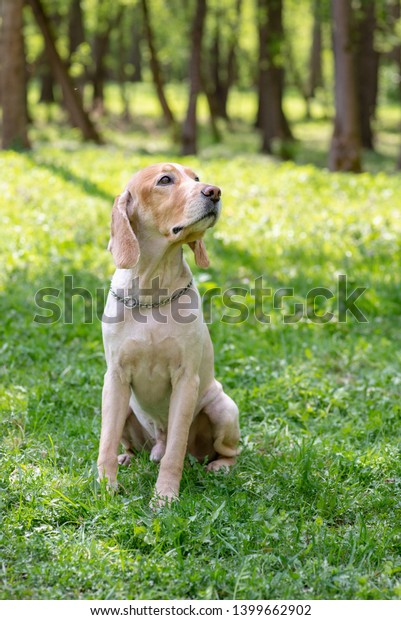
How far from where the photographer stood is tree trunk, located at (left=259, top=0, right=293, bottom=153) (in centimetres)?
2004

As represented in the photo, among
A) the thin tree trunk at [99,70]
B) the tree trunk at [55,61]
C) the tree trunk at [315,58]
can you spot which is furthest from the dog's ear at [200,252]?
the tree trunk at [315,58]

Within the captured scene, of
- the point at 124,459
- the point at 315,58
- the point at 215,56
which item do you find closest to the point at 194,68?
the point at 215,56

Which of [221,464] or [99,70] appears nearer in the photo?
[221,464]

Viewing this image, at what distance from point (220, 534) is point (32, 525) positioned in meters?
0.94

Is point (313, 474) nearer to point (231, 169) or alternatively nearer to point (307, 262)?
point (307, 262)

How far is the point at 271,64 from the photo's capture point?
67.8 feet

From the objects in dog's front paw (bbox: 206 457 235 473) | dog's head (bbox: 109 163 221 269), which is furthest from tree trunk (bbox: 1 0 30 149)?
dog's front paw (bbox: 206 457 235 473)

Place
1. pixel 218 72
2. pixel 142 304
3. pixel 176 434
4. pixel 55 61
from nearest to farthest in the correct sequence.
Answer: pixel 176 434
pixel 142 304
pixel 55 61
pixel 218 72

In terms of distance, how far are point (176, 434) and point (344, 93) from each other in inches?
483

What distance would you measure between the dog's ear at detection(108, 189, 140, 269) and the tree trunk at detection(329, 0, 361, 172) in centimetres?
1181

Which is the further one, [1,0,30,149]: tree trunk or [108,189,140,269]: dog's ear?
[1,0,30,149]: tree trunk

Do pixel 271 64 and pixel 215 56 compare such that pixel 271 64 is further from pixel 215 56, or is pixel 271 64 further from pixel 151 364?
pixel 151 364

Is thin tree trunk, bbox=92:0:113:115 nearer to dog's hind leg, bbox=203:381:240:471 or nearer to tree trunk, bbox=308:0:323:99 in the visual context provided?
tree trunk, bbox=308:0:323:99

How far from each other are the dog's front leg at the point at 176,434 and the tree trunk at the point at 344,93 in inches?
473
